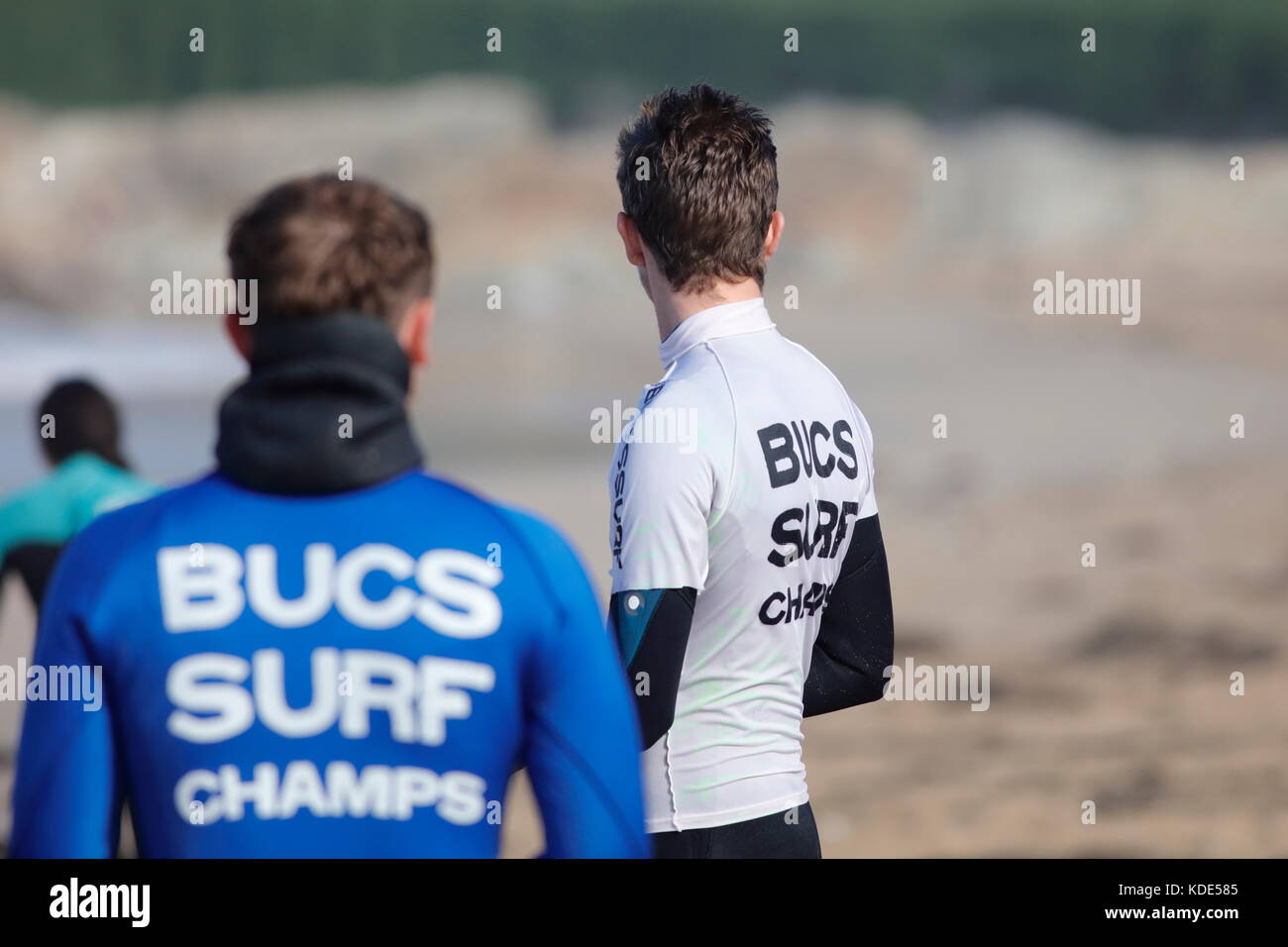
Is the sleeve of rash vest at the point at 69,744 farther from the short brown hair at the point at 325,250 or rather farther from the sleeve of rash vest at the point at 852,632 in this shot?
the sleeve of rash vest at the point at 852,632

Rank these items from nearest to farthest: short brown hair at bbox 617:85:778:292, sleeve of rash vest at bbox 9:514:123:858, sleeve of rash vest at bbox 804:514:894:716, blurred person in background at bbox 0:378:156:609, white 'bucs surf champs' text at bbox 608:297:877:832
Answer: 1. sleeve of rash vest at bbox 9:514:123:858
2. white 'bucs surf champs' text at bbox 608:297:877:832
3. short brown hair at bbox 617:85:778:292
4. sleeve of rash vest at bbox 804:514:894:716
5. blurred person in background at bbox 0:378:156:609

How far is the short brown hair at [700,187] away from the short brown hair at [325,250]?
691mm

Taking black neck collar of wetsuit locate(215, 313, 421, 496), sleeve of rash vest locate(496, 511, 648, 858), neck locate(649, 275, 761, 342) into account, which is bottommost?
sleeve of rash vest locate(496, 511, 648, 858)

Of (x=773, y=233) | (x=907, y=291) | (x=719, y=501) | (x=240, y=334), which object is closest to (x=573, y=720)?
(x=240, y=334)

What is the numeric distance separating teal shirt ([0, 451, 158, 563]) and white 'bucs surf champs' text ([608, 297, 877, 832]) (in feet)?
9.18

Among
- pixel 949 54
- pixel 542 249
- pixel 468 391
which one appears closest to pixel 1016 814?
pixel 468 391

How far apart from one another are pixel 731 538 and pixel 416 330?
0.69 m

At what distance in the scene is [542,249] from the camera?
2505cm

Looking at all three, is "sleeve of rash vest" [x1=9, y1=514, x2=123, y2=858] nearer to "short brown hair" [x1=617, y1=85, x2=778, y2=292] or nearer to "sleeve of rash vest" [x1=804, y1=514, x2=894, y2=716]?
"short brown hair" [x1=617, y1=85, x2=778, y2=292]

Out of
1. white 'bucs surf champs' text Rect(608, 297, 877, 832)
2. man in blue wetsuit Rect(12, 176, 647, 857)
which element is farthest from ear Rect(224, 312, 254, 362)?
white 'bucs surf champs' text Rect(608, 297, 877, 832)

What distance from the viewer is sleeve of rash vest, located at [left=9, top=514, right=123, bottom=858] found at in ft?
5.14

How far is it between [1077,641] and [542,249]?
1577 centimetres
